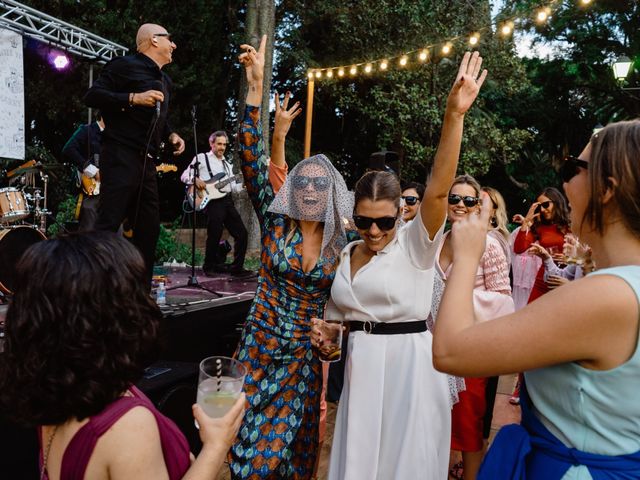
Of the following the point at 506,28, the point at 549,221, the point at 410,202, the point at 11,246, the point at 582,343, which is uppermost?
the point at 506,28

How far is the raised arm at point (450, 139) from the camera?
187 centimetres

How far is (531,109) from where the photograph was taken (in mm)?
21438

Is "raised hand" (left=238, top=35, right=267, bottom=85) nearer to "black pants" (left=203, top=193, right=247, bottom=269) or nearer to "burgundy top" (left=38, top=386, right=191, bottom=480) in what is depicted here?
"burgundy top" (left=38, top=386, right=191, bottom=480)

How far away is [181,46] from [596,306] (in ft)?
46.2

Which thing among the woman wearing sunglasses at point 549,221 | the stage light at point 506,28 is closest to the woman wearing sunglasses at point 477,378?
the woman wearing sunglasses at point 549,221

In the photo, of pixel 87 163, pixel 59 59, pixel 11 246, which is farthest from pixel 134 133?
pixel 59 59

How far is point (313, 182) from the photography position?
8.71 ft

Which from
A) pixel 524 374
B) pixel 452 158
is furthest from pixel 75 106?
pixel 524 374

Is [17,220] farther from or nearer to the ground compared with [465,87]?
nearer to the ground

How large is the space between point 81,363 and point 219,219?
6.22 meters

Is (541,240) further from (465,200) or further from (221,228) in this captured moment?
(221,228)

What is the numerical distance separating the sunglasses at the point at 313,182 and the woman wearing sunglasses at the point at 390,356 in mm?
264

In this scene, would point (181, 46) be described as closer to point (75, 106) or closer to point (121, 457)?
point (75, 106)

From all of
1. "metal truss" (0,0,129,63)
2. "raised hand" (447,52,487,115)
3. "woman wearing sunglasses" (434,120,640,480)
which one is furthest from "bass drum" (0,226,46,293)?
"woman wearing sunglasses" (434,120,640,480)
